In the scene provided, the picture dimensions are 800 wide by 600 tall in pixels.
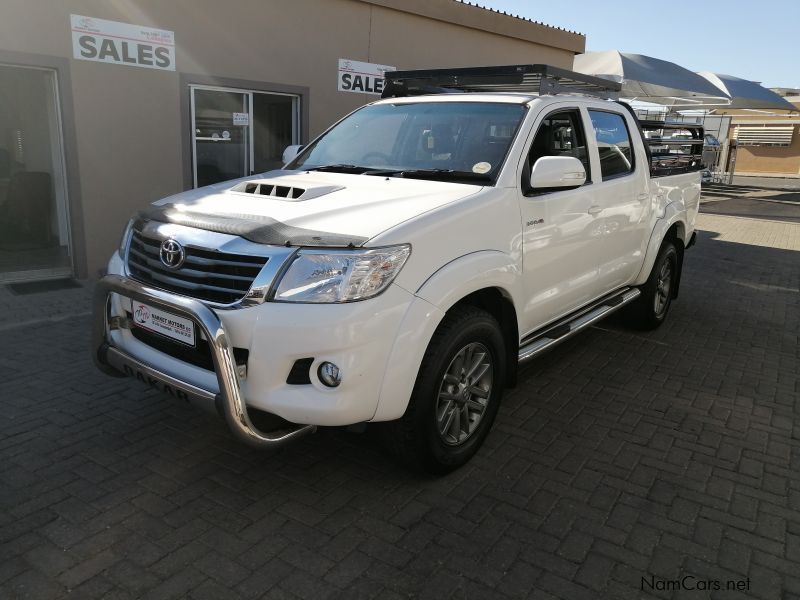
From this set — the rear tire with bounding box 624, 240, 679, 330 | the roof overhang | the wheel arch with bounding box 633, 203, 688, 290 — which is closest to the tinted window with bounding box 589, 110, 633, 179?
the wheel arch with bounding box 633, 203, 688, 290

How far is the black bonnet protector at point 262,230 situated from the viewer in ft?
9.18

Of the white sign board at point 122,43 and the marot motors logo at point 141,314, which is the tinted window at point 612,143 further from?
the white sign board at point 122,43

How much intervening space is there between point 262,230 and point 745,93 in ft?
69.6

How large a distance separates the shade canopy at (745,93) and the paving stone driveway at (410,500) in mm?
17588

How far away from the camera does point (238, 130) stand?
866 cm

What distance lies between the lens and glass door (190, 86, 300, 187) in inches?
324

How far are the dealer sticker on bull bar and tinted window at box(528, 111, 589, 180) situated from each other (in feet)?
7.20

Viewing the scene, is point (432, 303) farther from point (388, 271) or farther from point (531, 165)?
point (531, 165)

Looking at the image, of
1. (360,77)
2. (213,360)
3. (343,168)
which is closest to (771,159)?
(360,77)

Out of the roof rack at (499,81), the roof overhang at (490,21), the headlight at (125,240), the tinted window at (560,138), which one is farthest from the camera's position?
the roof overhang at (490,21)

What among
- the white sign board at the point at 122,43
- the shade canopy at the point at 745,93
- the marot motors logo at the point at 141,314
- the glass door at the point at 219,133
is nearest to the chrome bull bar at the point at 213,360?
the marot motors logo at the point at 141,314

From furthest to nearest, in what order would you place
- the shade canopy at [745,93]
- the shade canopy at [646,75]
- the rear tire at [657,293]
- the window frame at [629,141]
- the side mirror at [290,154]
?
the shade canopy at [745,93] < the shade canopy at [646,75] < the rear tire at [657,293] < the side mirror at [290,154] < the window frame at [629,141]

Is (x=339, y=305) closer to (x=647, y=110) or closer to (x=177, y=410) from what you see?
(x=177, y=410)

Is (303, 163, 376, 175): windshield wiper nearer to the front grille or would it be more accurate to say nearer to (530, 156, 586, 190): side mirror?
(530, 156, 586, 190): side mirror
